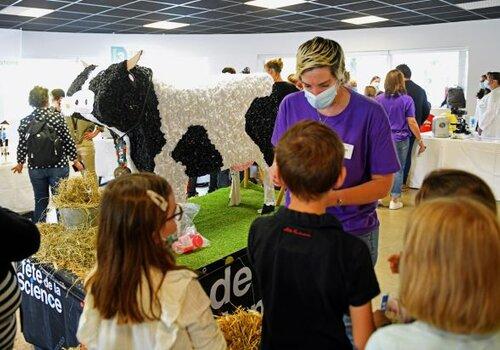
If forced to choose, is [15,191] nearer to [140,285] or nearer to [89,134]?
[89,134]

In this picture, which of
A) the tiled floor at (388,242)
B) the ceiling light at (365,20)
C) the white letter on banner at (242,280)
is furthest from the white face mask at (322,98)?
the ceiling light at (365,20)

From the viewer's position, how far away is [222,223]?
349cm

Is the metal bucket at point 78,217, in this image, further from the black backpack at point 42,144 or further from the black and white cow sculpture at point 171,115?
the black backpack at point 42,144

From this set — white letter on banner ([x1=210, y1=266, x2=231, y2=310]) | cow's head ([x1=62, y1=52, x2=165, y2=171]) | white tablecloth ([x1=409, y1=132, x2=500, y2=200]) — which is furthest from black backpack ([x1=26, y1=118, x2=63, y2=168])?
white tablecloth ([x1=409, y1=132, x2=500, y2=200])

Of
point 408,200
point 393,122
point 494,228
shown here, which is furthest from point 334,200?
point 408,200

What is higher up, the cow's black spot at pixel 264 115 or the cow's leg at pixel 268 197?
the cow's black spot at pixel 264 115

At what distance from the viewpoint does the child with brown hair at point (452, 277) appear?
91cm

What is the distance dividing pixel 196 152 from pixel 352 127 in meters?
1.47

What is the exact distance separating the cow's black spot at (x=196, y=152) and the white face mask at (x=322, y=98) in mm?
1305

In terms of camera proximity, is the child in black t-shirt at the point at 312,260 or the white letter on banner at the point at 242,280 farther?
the white letter on banner at the point at 242,280

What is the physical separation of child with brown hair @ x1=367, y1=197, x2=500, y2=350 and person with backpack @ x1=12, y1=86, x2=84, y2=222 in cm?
373

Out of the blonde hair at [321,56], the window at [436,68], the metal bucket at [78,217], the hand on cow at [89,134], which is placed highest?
the window at [436,68]

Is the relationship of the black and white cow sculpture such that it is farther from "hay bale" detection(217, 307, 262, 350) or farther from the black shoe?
"hay bale" detection(217, 307, 262, 350)

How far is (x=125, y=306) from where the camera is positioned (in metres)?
1.24
